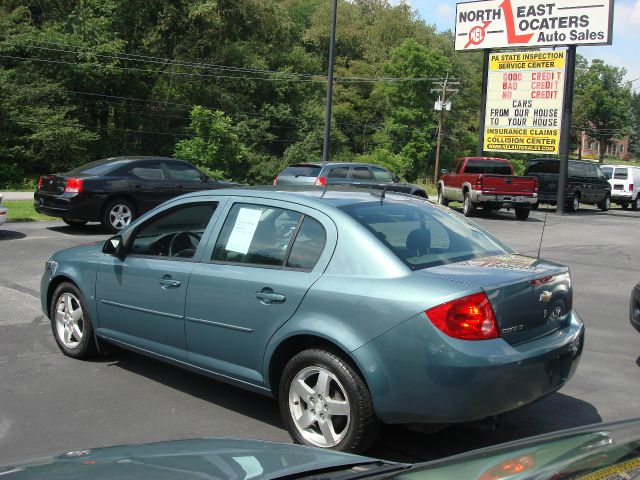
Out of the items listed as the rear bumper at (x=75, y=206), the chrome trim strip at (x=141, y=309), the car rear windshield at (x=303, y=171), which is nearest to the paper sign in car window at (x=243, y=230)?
A: the chrome trim strip at (x=141, y=309)

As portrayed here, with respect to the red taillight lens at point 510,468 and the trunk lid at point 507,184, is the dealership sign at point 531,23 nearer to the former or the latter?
the trunk lid at point 507,184

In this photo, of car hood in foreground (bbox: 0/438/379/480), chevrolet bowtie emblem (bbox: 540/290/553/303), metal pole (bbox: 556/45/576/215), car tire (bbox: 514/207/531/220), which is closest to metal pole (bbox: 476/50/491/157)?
metal pole (bbox: 556/45/576/215)

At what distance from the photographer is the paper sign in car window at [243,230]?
4.86 m

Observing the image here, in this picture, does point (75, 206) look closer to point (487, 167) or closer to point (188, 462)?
point (188, 462)

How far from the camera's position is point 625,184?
32.6 m

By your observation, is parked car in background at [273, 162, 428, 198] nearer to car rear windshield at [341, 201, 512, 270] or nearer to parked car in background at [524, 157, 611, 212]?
parked car in background at [524, 157, 611, 212]

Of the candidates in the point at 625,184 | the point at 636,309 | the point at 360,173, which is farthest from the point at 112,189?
the point at 625,184

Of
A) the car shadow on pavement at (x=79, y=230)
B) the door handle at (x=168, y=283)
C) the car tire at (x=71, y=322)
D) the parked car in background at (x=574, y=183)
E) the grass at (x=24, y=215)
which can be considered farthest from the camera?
the parked car in background at (x=574, y=183)

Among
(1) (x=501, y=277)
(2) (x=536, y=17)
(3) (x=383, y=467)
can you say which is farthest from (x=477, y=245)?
(2) (x=536, y=17)

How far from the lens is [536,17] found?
→ 26.2m

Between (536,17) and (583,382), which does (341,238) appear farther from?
(536,17)

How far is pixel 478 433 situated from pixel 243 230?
2149 mm

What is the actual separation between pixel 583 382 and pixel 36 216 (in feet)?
49.2

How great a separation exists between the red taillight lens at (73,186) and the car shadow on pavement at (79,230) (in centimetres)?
93
